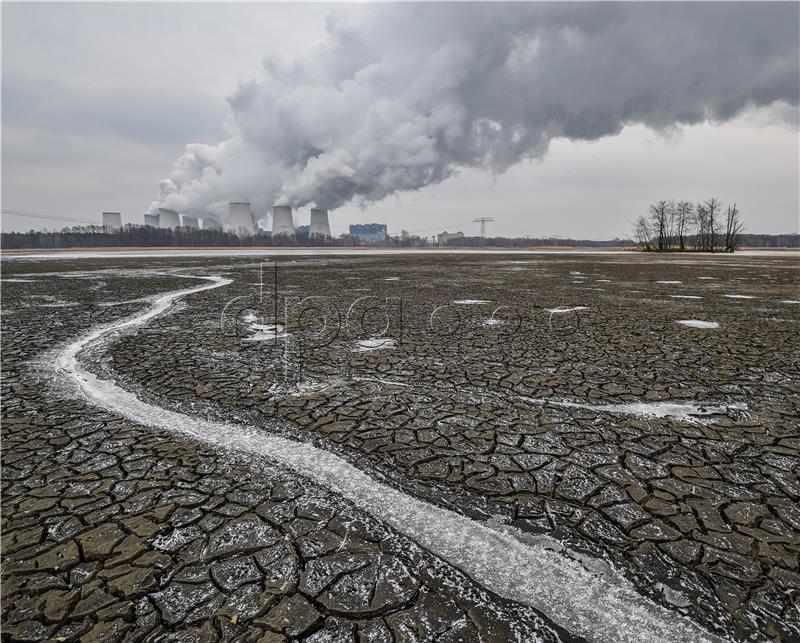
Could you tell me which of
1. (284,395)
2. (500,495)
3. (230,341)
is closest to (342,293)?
(230,341)

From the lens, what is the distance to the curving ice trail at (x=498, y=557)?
2.33m

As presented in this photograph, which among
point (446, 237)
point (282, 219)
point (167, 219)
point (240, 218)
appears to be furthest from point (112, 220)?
point (446, 237)

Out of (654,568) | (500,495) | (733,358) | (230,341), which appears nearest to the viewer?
(654,568)

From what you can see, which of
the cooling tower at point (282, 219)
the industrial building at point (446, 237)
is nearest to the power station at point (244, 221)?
the cooling tower at point (282, 219)

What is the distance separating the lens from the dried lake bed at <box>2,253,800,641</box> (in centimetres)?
241

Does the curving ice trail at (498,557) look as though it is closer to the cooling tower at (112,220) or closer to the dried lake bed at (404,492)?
the dried lake bed at (404,492)

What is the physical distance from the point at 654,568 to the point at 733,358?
615 cm

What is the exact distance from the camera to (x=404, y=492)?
3537 mm

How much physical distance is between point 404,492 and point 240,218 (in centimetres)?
11760

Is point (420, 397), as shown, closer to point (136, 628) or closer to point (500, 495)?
point (500, 495)

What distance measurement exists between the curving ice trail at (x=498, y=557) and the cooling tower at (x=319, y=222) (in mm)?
133182

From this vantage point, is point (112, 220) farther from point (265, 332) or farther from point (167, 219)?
point (265, 332)

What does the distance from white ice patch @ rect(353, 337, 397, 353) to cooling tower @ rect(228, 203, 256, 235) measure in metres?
111

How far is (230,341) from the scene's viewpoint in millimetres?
8672
